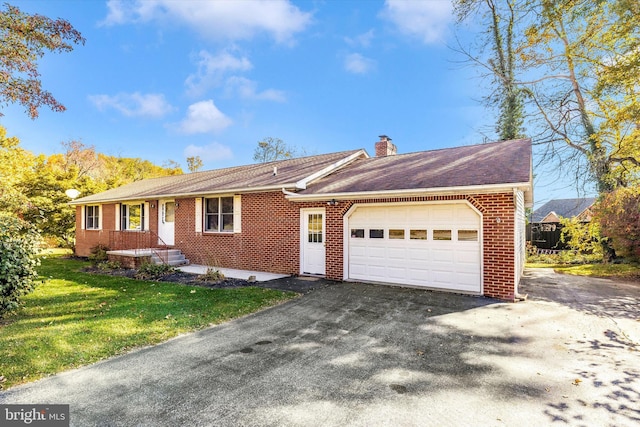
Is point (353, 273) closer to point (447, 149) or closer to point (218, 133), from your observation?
point (447, 149)

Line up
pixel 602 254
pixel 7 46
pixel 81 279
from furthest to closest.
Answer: pixel 602 254 < pixel 81 279 < pixel 7 46

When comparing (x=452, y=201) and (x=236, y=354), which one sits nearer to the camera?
(x=236, y=354)

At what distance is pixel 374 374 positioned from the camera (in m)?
3.91

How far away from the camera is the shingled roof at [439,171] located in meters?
7.79

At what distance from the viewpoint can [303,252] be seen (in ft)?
34.5

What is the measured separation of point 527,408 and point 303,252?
307 inches

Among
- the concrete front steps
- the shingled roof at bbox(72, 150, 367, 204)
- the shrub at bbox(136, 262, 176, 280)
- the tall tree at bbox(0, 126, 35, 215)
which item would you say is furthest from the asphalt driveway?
the tall tree at bbox(0, 126, 35, 215)

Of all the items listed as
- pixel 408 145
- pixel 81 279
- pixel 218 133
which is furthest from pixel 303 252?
pixel 218 133

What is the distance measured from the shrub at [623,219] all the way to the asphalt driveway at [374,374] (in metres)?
7.90

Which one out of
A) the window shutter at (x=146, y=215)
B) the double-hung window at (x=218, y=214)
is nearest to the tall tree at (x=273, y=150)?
the window shutter at (x=146, y=215)

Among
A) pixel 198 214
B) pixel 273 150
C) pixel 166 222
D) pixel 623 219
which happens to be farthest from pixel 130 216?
pixel 623 219

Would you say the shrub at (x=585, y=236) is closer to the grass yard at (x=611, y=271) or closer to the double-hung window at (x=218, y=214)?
the grass yard at (x=611, y=271)

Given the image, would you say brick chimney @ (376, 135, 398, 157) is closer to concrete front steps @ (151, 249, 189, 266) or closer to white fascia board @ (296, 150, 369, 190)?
white fascia board @ (296, 150, 369, 190)

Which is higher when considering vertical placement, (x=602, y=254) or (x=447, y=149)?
(x=447, y=149)
